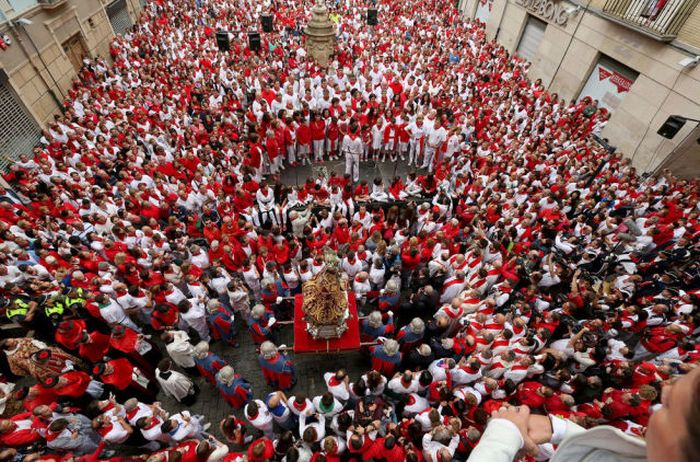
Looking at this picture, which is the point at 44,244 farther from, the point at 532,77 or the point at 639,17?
the point at 532,77

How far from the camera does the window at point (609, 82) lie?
1295cm

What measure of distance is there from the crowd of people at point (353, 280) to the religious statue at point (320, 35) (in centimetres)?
400

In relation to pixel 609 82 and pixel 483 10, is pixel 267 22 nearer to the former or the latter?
pixel 483 10

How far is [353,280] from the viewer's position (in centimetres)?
757

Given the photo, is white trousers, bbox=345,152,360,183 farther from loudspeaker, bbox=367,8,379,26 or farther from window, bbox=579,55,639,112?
loudspeaker, bbox=367,8,379,26

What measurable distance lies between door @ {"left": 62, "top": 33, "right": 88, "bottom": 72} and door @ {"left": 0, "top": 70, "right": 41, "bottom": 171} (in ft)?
15.7

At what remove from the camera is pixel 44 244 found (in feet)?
24.5

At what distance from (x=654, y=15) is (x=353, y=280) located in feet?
46.7

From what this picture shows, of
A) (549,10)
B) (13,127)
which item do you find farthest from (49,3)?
(549,10)

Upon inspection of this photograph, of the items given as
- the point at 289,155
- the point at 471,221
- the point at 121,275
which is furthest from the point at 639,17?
the point at 121,275

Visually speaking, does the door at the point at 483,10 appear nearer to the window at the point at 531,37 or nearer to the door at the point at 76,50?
the window at the point at 531,37

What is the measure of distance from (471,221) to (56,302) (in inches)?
375

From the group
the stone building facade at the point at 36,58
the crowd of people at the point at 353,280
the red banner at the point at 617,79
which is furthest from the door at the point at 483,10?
the stone building facade at the point at 36,58

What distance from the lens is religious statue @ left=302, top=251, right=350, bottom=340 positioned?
5.80 metres
